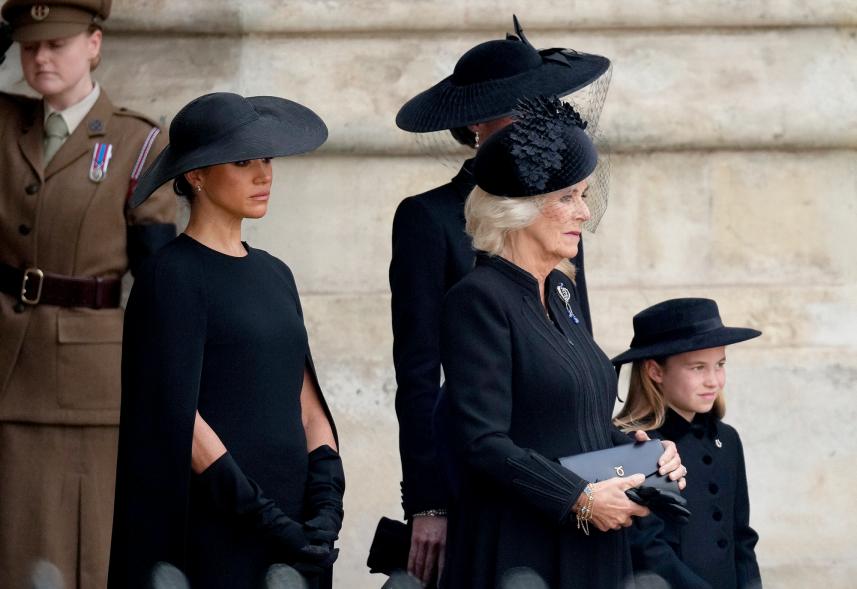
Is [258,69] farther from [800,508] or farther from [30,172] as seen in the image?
[800,508]

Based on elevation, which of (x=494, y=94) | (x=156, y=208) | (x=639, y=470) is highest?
(x=494, y=94)

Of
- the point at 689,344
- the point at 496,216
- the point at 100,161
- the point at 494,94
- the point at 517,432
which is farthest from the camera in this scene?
the point at 100,161

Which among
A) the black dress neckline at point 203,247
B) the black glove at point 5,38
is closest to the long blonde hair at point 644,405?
the black dress neckline at point 203,247

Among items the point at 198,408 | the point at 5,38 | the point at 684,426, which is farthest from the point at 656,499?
the point at 5,38

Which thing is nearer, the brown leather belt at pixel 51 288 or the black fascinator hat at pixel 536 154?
the black fascinator hat at pixel 536 154

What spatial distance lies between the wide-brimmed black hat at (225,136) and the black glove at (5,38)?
6.00 feet

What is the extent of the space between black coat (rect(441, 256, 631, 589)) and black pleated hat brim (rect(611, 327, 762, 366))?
1.00 m

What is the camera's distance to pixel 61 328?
18.7 feet

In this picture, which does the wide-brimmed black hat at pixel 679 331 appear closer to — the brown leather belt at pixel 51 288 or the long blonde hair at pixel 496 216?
the long blonde hair at pixel 496 216

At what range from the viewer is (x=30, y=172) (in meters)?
5.80

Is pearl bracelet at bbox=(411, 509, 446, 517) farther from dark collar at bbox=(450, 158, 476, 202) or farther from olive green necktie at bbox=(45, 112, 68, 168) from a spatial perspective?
olive green necktie at bbox=(45, 112, 68, 168)

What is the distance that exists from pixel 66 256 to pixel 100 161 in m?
0.31

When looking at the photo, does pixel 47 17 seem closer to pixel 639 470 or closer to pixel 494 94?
pixel 494 94

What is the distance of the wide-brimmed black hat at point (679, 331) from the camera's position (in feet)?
17.1
